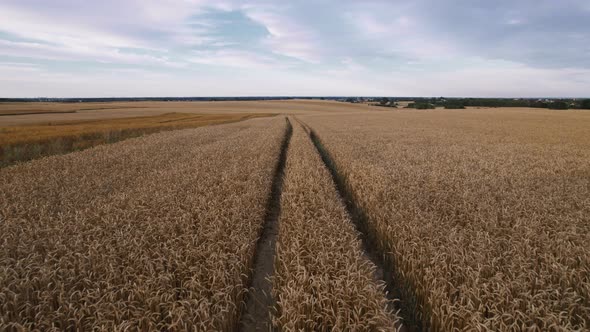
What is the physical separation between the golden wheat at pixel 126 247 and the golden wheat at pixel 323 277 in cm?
65

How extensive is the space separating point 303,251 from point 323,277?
22.6 inches

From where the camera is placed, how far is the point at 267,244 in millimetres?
6535

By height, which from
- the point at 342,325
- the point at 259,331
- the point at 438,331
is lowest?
the point at 259,331

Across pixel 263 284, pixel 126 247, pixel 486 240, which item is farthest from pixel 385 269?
pixel 126 247

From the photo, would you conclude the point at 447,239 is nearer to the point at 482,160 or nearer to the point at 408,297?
the point at 408,297

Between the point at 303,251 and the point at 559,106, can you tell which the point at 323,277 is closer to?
the point at 303,251

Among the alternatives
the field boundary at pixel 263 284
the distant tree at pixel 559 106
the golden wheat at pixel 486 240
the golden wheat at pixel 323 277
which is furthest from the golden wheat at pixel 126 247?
the distant tree at pixel 559 106

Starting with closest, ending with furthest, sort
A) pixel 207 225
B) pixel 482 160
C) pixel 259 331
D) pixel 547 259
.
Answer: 1. pixel 259 331
2. pixel 547 259
3. pixel 207 225
4. pixel 482 160

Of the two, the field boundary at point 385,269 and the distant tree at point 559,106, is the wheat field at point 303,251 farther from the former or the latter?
the distant tree at point 559,106

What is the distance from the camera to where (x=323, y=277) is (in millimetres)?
4074

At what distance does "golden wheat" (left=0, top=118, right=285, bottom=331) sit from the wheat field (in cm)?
3

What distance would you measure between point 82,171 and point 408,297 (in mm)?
11584

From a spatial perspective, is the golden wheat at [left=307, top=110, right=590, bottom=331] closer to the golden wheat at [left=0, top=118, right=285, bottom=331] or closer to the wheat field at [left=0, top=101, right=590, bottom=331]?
the wheat field at [left=0, top=101, right=590, bottom=331]

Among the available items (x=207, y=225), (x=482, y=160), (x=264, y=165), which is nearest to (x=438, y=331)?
(x=207, y=225)
